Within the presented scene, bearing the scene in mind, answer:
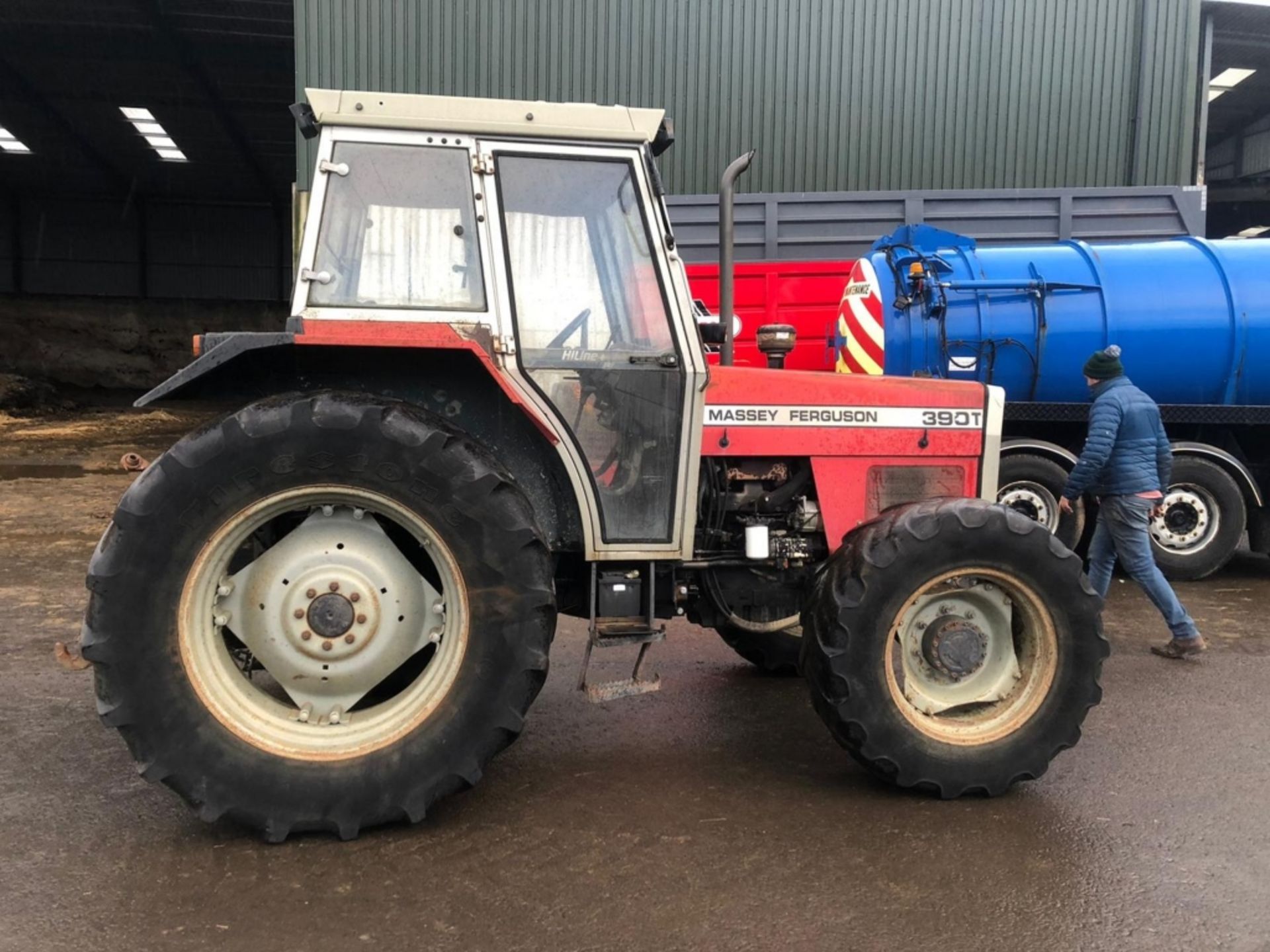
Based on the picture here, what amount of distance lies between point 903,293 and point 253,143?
64.7 feet

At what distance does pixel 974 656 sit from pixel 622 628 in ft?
4.23

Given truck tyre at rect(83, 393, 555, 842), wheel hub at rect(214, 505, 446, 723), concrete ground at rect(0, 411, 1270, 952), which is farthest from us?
wheel hub at rect(214, 505, 446, 723)

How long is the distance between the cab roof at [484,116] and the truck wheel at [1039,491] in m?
5.03

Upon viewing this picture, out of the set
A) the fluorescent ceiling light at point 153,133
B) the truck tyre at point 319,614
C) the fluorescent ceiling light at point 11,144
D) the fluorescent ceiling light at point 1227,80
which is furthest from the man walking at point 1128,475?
the fluorescent ceiling light at point 11,144

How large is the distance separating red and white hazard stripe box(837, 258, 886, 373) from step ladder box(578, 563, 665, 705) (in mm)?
4488

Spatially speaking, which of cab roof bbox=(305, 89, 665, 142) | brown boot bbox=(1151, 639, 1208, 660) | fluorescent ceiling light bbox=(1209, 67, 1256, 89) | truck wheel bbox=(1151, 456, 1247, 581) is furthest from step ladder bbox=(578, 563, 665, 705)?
fluorescent ceiling light bbox=(1209, 67, 1256, 89)

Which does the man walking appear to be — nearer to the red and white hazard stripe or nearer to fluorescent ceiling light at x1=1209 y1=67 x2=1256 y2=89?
the red and white hazard stripe

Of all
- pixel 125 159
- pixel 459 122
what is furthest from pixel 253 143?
pixel 459 122

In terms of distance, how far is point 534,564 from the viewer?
3.03 meters

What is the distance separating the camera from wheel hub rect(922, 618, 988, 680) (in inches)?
137

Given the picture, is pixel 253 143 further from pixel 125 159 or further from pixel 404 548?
pixel 404 548

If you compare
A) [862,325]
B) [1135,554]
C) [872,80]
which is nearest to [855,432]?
[1135,554]

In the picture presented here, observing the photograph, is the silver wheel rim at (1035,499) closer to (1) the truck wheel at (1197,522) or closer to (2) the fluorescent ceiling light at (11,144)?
(1) the truck wheel at (1197,522)

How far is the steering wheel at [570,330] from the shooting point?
332 centimetres
